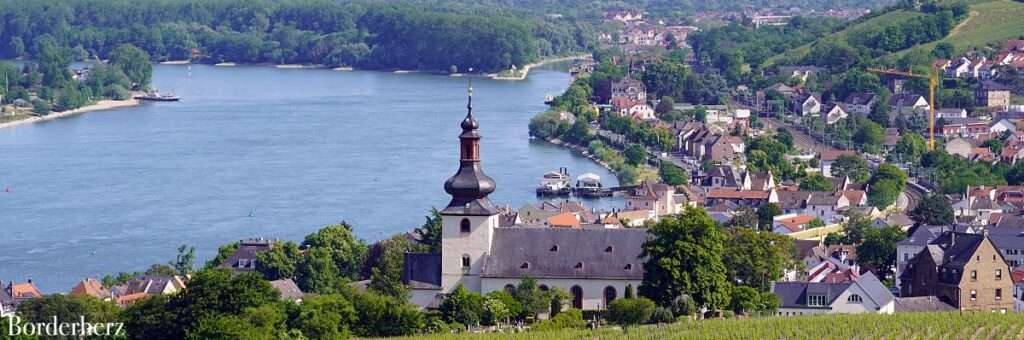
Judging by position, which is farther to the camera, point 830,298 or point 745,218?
point 745,218

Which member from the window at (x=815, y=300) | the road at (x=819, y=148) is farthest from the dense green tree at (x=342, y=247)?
the road at (x=819, y=148)

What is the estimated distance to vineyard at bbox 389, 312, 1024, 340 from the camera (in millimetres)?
13773

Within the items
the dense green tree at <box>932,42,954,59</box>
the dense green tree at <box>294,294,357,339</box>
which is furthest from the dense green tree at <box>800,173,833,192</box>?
the dense green tree at <box>932,42,954,59</box>

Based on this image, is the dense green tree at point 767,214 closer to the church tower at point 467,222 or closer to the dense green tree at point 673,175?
the dense green tree at point 673,175

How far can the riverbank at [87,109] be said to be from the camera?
4314 centimetres

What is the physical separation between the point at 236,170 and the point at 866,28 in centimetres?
2358

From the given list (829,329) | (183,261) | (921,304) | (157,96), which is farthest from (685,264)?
(157,96)

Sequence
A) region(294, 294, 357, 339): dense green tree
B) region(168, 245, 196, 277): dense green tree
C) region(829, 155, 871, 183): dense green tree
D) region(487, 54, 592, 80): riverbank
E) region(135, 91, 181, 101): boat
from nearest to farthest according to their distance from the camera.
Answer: region(294, 294, 357, 339): dense green tree
region(168, 245, 196, 277): dense green tree
region(829, 155, 871, 183): dense green tree
region(135, 91, 181, 101): boat
region(487, 54, 592, 80): riverbank

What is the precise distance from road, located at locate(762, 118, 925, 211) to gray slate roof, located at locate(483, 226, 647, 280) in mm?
10494

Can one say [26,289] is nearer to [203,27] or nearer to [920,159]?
[920,159]

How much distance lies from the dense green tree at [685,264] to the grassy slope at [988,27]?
3140cm

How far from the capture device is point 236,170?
100 feet

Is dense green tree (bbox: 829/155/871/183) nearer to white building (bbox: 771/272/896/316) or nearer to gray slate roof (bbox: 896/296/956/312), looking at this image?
gray slate roof (bbox: 896/296/956/312)

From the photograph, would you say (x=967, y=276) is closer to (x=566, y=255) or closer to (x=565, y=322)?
(x=566, y=255)
